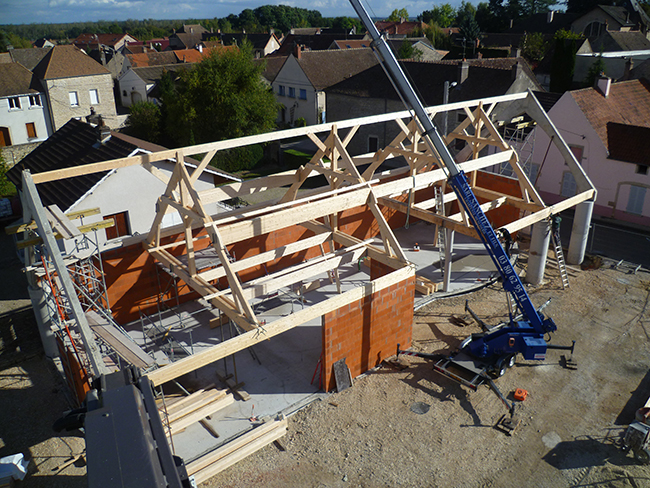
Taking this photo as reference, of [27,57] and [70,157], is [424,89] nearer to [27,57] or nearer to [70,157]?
[70,157]

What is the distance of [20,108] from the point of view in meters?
38.6

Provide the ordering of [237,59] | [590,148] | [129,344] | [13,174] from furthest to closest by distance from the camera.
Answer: [237,59], [590,148], [13,174], [129,344]

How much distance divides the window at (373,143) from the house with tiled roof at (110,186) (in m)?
17.2

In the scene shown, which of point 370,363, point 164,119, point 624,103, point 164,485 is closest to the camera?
point 164,485

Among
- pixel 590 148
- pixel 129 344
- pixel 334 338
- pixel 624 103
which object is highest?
pixel 624 103

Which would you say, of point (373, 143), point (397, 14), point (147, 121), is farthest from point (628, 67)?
point (397, 14)

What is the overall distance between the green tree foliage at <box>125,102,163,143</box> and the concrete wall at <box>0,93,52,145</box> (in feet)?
23.2

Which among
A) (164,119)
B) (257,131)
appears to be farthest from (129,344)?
(164,119)

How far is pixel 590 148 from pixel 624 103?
4.44m

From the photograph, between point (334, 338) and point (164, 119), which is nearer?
point (334, 338)

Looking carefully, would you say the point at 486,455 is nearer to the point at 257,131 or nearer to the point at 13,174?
the point at 13,174

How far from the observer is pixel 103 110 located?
1813 inches

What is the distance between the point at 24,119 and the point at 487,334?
37.9 meters

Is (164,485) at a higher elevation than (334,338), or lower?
higher
